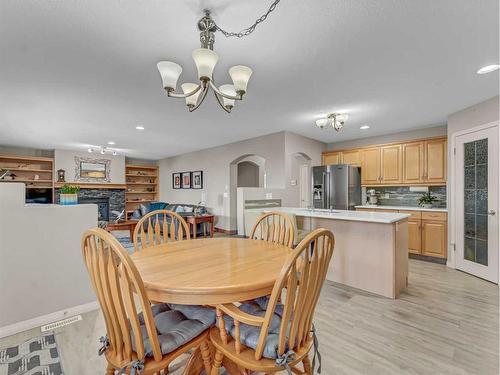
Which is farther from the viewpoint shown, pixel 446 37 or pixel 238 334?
pixel 446 37

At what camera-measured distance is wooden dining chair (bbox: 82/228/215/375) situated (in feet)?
3.17

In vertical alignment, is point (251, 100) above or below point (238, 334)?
above

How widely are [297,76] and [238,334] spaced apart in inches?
92.4

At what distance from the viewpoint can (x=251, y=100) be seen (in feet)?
10.4

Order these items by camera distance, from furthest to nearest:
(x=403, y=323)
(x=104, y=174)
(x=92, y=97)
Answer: (x=104, y=174)
(x=92, y=97)
(x=403, y=323)

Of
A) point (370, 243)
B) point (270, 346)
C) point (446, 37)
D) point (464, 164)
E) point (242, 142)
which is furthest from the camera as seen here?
point (242, 142)

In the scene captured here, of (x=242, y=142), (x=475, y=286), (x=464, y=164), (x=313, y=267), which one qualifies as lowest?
(x=475, y=286)

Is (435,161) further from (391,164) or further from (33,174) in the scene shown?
(33,174)

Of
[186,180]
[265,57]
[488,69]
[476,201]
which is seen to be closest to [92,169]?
[186,180]

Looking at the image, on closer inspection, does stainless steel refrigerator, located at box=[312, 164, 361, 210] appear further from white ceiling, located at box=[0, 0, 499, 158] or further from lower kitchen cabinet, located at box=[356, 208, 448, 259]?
white ceiling, located at box=[0, 0, 499, 158]

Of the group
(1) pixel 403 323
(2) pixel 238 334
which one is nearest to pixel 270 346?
(2) pixel 238 334

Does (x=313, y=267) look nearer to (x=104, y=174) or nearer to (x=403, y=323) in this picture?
(x=403, y=323)

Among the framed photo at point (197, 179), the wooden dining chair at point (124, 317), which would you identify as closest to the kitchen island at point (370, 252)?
the wooden dining chair at point (124, 317)

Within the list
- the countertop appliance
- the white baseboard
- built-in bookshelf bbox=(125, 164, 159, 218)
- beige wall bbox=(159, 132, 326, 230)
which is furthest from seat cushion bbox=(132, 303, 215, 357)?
built-in bookshelf bbox=(125, 164, 159, 218)
